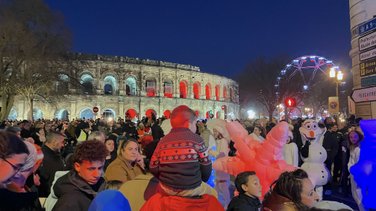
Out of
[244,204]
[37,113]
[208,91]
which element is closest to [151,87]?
[208,91]

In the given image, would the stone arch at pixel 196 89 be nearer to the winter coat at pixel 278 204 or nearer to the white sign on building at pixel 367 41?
the white sign on building at pixel 367 41

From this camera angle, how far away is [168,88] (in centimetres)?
6347

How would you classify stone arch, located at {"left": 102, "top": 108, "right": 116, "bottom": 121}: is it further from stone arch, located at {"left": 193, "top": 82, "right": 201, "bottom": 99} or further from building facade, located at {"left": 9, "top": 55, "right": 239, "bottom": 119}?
stone arch, located at {"left": 193, "top": 82, "right": 201, "bottom": 99}

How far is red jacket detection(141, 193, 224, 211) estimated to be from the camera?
2.32m

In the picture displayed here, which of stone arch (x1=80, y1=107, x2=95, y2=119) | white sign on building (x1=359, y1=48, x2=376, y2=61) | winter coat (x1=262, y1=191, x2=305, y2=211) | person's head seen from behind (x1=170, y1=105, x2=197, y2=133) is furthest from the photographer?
stone arch (x1=80, y1=107, x2=95, y2=119)

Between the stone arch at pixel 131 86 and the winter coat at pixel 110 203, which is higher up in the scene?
the stone arch at pixel 131 86

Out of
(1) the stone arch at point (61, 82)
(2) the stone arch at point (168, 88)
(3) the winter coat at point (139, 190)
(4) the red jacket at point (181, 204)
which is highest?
(2) the stone arch at point (168, 88)

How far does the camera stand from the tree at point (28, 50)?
97.8 ft

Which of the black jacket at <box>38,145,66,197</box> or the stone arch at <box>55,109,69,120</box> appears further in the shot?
the stone arch at <box>55,109,69,120</box>

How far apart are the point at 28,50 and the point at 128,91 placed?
101 feet

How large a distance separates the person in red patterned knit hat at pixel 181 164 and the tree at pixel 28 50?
31.0 m

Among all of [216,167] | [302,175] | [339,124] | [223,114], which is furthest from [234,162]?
[223,114]

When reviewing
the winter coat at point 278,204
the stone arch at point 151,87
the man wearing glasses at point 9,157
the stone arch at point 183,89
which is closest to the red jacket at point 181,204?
the winter coat at point 278,204

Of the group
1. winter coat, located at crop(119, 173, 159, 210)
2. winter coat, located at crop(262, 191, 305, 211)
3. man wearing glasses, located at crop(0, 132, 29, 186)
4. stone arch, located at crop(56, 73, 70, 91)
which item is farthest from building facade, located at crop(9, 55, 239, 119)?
winter coat, located at crop(262, 191, 305, 211)
